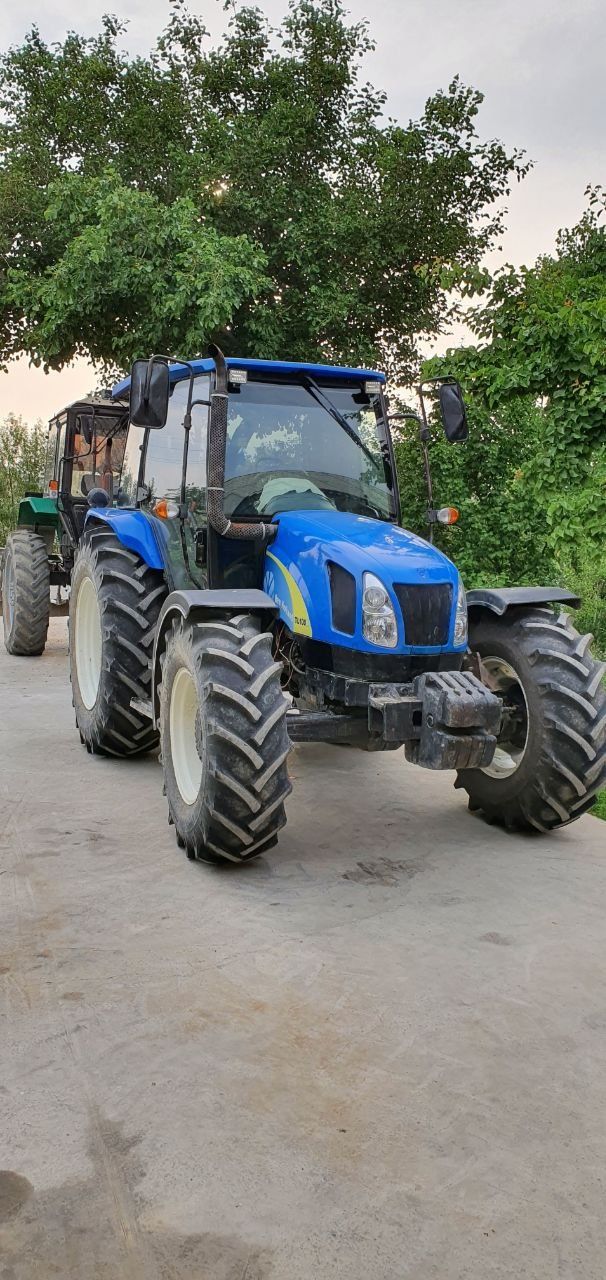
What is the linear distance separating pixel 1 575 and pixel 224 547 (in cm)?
726

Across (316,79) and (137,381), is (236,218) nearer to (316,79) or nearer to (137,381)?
(316,79)

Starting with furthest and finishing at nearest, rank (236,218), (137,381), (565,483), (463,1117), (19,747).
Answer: (236,218)
(565,483)
(19,747)
(137,381)
(463,1117)

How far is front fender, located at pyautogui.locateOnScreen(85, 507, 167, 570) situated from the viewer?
19.9ft

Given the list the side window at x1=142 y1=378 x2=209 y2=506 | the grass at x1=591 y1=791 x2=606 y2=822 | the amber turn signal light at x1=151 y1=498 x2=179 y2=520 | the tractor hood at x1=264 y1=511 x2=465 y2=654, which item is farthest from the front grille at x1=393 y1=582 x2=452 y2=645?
the grass at x1=591 y1=791 x2=606 y2=822

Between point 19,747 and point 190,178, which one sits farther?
point 190,178

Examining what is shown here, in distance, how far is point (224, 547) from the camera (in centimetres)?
520

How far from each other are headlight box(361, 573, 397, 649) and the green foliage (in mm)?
22311

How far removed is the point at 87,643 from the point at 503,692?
10.2 ft

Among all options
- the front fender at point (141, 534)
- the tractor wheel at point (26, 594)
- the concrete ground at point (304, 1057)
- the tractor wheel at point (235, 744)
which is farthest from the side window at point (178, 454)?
the tractor wheel at point (26, 594)

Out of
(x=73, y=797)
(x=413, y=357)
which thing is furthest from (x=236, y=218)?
(x=73, y=797)

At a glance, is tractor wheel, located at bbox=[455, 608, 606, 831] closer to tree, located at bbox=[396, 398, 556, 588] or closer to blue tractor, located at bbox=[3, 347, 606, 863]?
blue tractor, located at bbox=[3, 347, 606, 863]

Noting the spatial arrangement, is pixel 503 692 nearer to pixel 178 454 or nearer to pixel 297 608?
pixel 297 608

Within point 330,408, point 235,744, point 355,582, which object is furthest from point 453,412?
point 235,744

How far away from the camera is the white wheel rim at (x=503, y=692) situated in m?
5.06
